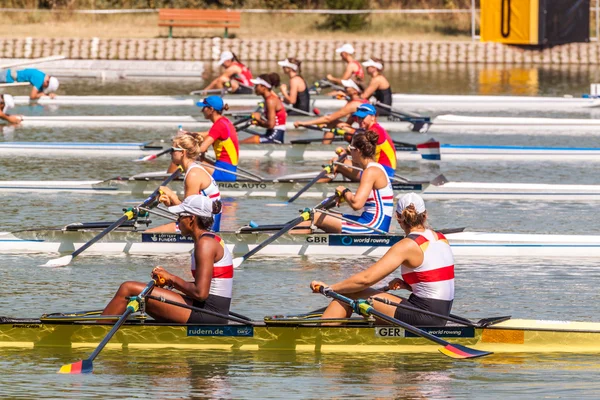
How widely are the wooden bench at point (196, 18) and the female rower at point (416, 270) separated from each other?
29.5m

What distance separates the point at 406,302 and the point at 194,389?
1910 millimetres

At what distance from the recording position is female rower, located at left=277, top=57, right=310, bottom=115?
959 inches

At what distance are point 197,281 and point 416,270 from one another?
177 cm

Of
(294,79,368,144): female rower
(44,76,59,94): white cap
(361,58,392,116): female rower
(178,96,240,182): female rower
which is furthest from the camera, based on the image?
(44,76,59,94): white cap

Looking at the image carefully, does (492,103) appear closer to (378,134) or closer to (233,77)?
(233,77)

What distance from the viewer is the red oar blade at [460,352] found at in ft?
32.1

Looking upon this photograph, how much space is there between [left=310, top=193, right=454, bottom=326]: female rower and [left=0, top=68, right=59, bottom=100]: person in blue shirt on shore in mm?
19867

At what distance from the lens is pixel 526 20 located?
3728 centimetres

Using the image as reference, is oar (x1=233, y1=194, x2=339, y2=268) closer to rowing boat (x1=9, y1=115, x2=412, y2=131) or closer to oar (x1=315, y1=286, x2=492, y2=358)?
oar (x1=315, y1=286, x2=492, y2=358)

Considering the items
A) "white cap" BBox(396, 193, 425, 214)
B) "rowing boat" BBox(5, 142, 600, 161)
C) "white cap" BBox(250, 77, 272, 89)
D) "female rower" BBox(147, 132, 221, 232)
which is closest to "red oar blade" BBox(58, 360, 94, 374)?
"white cap" BBox(396, 193, 425, 214)

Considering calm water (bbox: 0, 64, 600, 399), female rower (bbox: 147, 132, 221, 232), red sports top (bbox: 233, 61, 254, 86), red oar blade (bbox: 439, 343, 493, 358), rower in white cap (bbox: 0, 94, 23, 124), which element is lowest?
calm water (bbox: 0, 64, 600, 399)

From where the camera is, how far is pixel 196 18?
38.5 meters

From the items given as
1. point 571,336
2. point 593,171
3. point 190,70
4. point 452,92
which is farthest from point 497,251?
point 190,70

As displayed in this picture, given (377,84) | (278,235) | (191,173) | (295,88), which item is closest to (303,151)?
(295,88)
